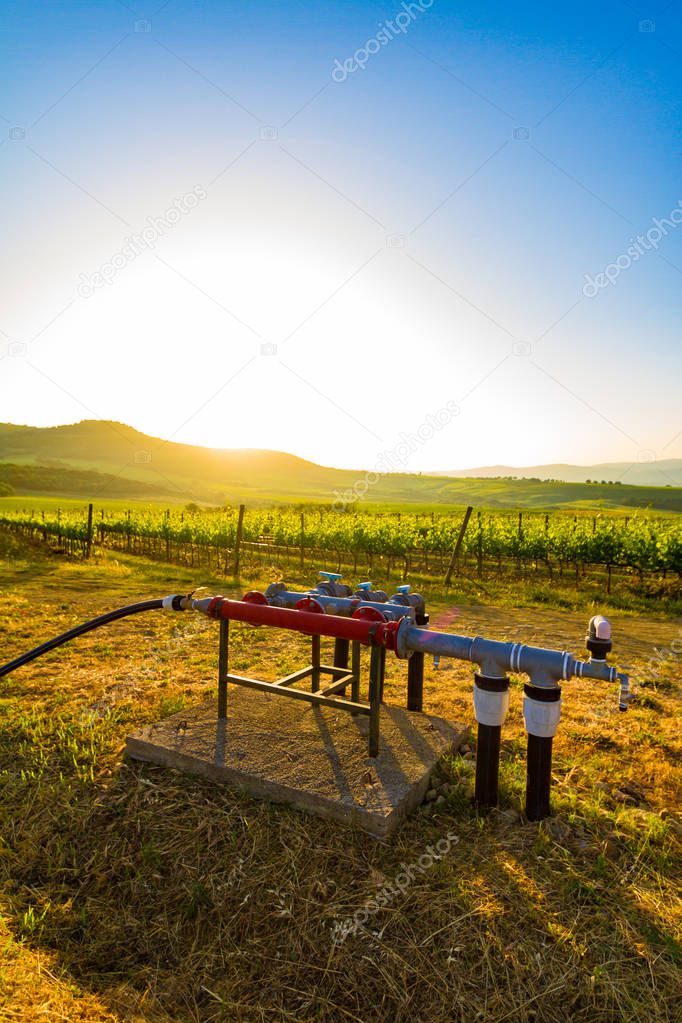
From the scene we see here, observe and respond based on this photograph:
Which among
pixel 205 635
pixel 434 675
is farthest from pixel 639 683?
pixel 205 635

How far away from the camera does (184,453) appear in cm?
12275

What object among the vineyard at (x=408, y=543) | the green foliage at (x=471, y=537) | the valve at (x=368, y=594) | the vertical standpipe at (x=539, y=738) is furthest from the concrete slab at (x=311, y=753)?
the green foliage at (x=471, y=537)

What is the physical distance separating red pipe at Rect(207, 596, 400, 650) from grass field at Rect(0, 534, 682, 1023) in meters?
1.09

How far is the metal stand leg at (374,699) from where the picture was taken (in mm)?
3684

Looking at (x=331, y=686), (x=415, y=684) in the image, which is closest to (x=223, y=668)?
(x=331, y=686)

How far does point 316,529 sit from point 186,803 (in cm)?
1790

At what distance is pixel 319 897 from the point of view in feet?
9.60

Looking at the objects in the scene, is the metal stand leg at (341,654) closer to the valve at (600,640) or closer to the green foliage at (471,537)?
the valve at (600,640)

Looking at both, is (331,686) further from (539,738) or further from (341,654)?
(539,738)

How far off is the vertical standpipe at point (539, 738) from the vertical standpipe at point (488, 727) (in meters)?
0.15

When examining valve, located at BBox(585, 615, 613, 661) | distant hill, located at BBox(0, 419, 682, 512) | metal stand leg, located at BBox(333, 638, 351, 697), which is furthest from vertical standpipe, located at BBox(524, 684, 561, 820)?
distant hill, located at BBox(0, 419, 682, 512)

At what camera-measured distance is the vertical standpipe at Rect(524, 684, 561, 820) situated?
3.39 m

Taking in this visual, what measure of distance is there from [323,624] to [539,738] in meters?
1.48

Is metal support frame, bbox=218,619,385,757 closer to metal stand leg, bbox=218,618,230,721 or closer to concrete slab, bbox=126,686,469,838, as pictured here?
metal stand leg, bbox=218,618,230,721
